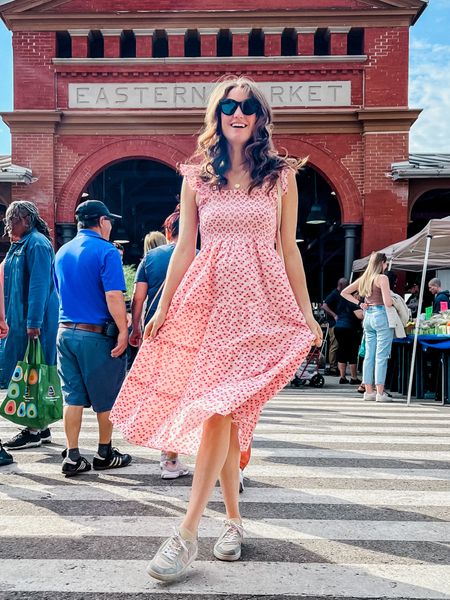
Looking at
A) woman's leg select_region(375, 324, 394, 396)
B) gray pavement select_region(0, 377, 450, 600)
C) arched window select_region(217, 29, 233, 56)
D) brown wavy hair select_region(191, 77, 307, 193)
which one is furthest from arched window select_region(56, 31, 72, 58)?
brown wavy hair select_region(191, 77, 307, 193)

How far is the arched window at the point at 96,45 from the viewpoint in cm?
1730

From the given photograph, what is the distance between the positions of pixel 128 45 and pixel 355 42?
20.7ft

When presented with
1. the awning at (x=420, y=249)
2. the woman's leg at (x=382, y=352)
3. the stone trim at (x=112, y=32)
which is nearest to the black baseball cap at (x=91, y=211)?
the woman's leg at (x=382, y=352)

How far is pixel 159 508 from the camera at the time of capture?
3.73m

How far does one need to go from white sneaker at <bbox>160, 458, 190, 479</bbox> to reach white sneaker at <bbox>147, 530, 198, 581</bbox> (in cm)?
176

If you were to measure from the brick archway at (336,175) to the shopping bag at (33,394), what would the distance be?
489 inches

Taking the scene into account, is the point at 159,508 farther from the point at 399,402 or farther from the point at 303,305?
the point at 399,402

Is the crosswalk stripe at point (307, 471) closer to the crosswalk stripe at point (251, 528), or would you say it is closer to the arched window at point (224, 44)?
the crosswalk stripe at point (251, 528)

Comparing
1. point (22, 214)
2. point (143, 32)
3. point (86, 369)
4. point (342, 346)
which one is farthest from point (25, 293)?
point (143, 32)

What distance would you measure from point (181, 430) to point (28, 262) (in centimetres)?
301

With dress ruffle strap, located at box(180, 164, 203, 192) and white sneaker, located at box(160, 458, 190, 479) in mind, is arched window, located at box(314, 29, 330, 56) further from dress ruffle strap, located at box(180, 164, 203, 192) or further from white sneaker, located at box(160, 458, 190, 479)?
dress ruffle strap, located at box(180, 164, 203, 192)

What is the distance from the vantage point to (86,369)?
4.51 meters

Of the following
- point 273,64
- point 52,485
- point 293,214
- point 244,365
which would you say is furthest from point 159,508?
point 273,64

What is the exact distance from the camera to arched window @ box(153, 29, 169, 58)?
17.1m
